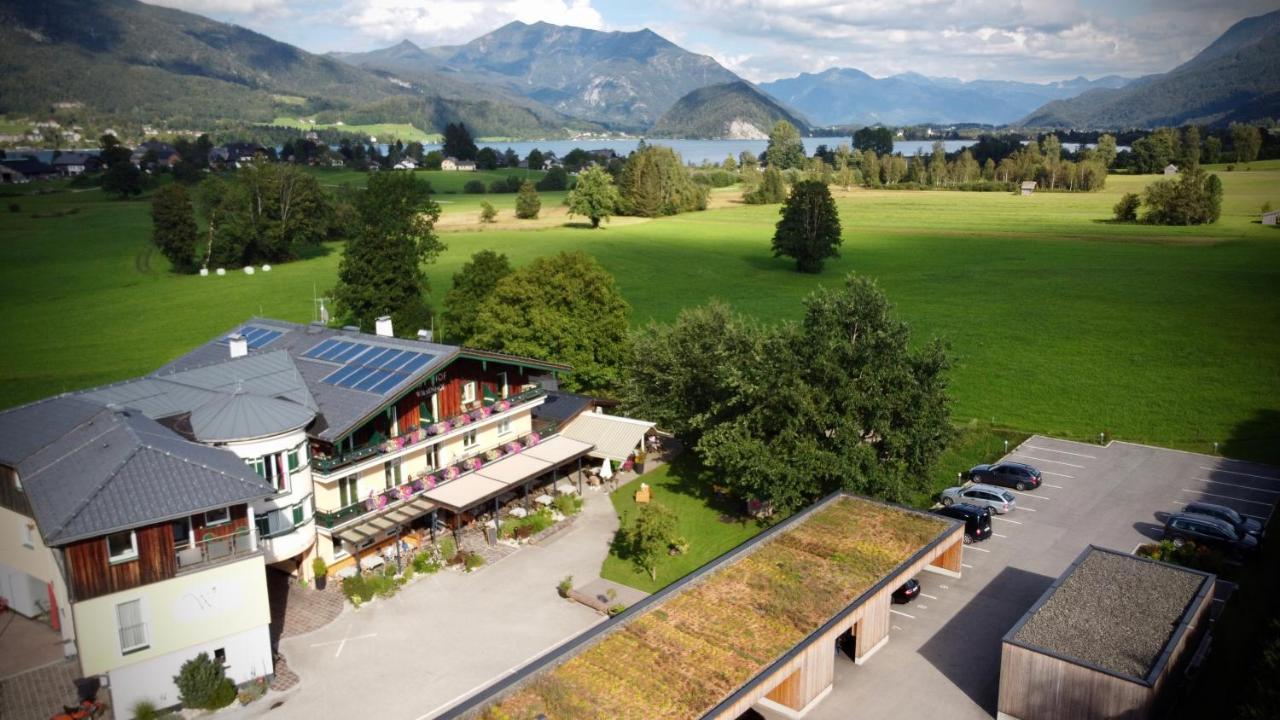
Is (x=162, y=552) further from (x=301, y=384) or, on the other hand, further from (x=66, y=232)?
(x=66, y=232)

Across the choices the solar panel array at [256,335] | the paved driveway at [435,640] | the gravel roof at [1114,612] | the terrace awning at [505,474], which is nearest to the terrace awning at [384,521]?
the terrace awning at [505,474]

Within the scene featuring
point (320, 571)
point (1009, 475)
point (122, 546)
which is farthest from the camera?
point (1009, 475)

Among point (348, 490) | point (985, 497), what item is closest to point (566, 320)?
point (348, 490)

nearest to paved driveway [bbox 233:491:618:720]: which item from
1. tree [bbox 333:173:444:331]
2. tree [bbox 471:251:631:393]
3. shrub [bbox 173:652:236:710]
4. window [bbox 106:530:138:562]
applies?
shrub [bbox 173:652:236:710]

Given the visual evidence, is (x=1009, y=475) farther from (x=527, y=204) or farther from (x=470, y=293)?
(x=527, y=204)

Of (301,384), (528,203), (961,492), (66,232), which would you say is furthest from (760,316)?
(66,232)
